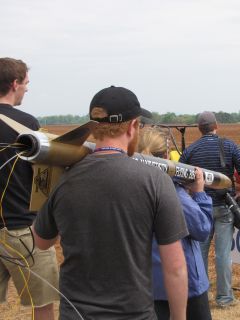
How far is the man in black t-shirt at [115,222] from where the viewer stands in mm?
2057

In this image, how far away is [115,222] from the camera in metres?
2.06

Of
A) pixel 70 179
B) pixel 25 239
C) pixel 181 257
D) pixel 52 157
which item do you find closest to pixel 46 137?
pixel 52 157

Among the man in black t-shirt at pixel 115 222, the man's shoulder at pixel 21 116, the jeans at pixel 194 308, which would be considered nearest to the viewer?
the man in black t-shirt at pixel 115 222

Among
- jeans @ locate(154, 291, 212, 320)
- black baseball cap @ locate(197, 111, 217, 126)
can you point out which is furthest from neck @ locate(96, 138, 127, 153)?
black baseball cap @ locate(197, 111, 217, 126)

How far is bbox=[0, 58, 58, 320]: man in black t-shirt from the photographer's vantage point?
3.36 m

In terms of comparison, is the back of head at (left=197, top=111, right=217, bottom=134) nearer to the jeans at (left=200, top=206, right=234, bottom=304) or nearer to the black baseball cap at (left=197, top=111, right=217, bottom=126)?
the black baseball cap at (left=197, top=111, right=217, bottom=126)

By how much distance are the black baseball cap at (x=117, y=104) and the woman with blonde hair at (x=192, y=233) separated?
66 cm

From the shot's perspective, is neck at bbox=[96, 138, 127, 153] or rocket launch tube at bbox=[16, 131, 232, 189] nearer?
rocket launch tube at bbox=[16, 131, 232, 189]

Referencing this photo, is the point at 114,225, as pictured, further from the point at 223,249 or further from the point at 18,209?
the point at 223,249

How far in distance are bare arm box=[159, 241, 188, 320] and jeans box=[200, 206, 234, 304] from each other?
3.31m

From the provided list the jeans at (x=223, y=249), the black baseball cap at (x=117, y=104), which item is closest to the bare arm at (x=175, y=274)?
the black baseball cap at (x=117, y=104)

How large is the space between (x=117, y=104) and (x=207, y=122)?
11.5 ft

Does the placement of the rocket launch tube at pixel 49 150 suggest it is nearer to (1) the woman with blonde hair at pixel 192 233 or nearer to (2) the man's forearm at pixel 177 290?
(2) the man's forearm at pixel 177 290

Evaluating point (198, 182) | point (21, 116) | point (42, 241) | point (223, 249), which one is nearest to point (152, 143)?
point (198, 182)
